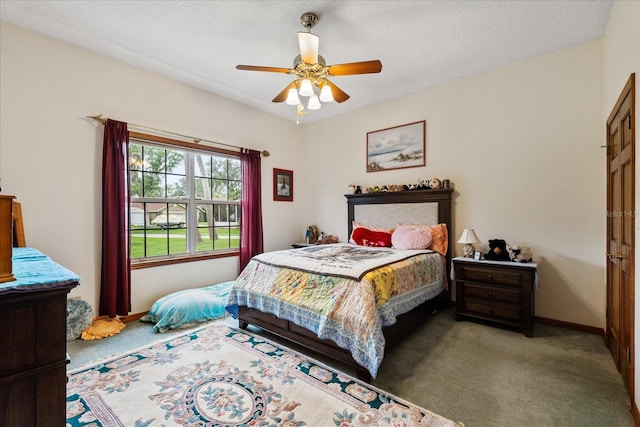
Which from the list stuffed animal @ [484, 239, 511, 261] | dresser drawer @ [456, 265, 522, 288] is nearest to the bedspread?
dresser drawer @ [456, 265, 522, 288]

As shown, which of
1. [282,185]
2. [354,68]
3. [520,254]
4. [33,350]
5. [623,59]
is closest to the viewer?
[33,350]

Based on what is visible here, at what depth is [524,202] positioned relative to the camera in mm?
3219

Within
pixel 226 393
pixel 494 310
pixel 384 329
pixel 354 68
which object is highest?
pixel 354 68

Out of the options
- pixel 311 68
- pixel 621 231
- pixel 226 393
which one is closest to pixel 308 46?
pixel 311 68

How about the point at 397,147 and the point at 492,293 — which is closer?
the point at 492,293

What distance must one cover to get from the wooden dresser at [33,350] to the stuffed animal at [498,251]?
11.3 feet

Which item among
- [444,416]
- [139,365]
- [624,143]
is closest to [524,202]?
[624,143]

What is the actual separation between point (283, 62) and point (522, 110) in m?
2.72

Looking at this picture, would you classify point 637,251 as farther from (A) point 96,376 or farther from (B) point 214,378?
(A) point 96,376

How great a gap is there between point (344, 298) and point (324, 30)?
2.41 meters

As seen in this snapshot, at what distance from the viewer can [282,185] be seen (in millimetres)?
4996

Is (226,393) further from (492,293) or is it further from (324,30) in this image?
(324,30)

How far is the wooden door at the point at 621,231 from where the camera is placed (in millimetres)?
1812

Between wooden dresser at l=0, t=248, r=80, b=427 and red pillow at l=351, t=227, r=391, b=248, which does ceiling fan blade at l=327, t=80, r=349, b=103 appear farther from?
wooden dresser at l=0, t=248, r=80, b=427
